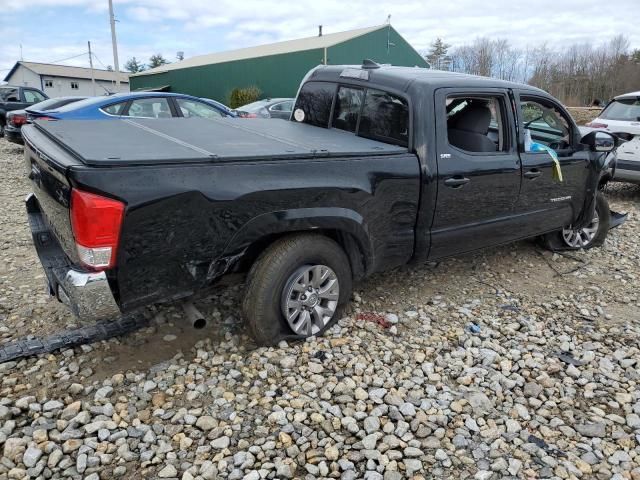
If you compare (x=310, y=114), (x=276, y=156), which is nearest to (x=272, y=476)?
(x=276, y=156)

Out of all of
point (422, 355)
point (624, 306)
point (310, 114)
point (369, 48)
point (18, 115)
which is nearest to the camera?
point (422, 355)

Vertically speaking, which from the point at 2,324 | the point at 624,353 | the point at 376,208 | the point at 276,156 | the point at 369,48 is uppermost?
the point at 369,48

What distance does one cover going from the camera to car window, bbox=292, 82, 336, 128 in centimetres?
460

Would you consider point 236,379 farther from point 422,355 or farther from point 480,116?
point 480,116

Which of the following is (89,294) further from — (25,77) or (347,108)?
(25,77)

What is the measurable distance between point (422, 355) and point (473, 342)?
1.51 ft

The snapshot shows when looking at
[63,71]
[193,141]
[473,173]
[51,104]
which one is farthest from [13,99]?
[63,71]

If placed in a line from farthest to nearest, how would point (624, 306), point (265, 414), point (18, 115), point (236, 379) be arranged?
point (18, 115) < point (624, 306) < point (236, 379) < point (265, 414)

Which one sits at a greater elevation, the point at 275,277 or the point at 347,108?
the point at 347,108

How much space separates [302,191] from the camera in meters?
3.07

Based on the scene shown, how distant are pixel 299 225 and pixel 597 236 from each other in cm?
420

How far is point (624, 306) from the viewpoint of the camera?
4367mm

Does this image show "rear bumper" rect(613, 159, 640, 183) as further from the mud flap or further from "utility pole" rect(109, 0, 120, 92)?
"utility pole" rect(109, 0, 120, 92)

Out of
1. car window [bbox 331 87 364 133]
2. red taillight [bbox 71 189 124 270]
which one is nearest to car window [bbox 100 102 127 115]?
car window [bbox 331 87 364 133]
